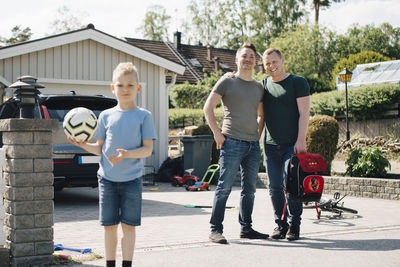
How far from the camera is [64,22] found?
5684 cm

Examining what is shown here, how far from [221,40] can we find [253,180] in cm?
5212

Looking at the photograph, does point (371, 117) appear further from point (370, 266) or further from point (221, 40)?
point (221, 40)

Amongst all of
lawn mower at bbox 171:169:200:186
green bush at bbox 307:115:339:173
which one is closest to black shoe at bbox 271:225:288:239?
green bush at bbox 307:115:339:173

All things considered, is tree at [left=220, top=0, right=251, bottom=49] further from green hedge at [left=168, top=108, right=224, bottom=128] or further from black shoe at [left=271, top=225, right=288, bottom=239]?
black shoe at [left=271, top=225, right=288, bottom=239]

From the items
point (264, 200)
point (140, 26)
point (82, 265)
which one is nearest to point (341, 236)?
point (82, 265)

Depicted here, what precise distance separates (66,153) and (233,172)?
3353mm

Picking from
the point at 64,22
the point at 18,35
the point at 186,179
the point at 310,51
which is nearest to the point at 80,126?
the point at 186,179

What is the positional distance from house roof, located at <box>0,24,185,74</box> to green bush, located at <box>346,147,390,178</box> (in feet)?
19.7

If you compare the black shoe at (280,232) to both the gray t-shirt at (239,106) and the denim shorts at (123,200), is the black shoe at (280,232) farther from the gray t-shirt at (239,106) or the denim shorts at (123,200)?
the denim shorts at (123,200)

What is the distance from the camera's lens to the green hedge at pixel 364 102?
18828 millimetres

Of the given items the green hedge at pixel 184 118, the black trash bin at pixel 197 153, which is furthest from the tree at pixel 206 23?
the black trash bin at pixel 197 153

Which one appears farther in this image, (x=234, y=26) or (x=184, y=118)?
(x=234, y=26)

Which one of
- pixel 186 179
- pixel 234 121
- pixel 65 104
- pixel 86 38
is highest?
pixel 86 38

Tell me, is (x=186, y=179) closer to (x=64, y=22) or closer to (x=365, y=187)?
(x=365, y=187)
